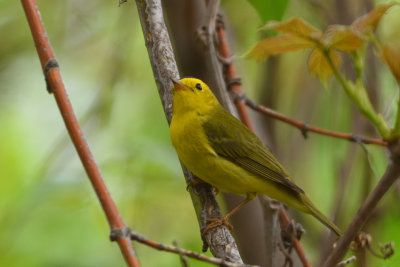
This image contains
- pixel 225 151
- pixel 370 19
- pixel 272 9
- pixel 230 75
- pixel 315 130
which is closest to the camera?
pixel 370 19

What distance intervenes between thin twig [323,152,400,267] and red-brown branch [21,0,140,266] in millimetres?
447

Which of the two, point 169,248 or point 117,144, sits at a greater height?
point 117,144

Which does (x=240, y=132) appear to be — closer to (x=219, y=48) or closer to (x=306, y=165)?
(x=219, y=48)

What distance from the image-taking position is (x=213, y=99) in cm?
340

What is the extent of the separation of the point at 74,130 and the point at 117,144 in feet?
7.80

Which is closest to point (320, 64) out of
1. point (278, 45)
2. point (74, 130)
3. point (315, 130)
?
point (278, 45)

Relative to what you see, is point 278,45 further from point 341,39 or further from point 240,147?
point 240,147

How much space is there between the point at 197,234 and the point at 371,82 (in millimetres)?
1457

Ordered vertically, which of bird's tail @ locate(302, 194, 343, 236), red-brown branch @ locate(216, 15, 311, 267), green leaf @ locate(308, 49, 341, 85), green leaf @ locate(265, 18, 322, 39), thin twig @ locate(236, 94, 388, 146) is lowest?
bird's tail @ locate(302, 194, 343, 236)

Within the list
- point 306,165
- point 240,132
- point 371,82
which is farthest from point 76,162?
point 371,82

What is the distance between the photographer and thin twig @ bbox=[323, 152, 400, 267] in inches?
44.2

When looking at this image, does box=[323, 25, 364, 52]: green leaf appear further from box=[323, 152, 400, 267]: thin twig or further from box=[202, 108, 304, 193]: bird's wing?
box=[202, 108, 304, 193]: bird's wing

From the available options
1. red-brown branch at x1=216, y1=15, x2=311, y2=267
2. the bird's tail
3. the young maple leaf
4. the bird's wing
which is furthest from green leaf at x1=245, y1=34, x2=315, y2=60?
the bird's wing

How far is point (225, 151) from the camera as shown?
3.21 m
